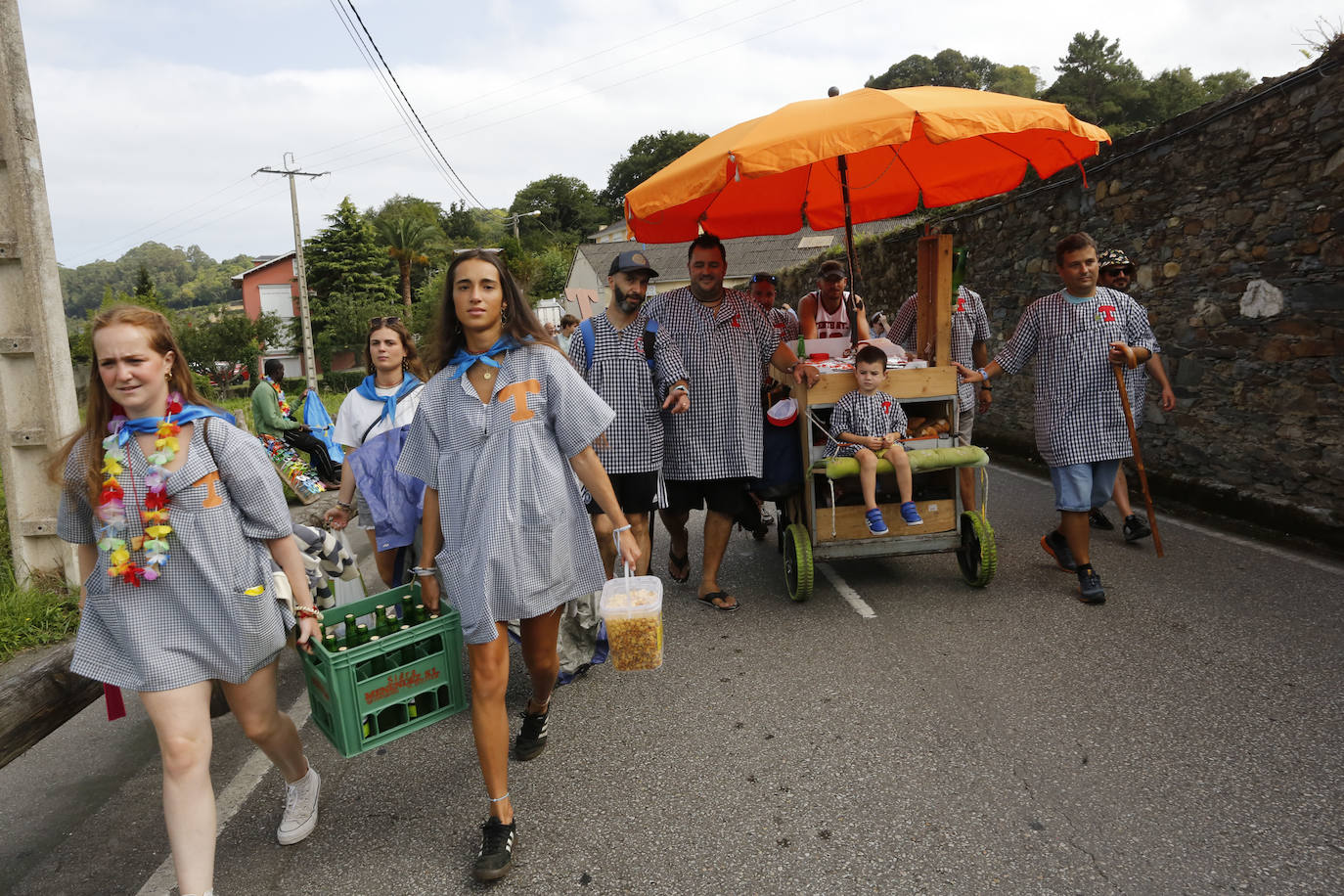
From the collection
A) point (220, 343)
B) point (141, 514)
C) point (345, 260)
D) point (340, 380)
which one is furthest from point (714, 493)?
point (345, 260)

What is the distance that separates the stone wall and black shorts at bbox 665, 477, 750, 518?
398cm

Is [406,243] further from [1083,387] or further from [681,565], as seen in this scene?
[1083,387]

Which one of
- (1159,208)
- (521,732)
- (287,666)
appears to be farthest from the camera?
(1159,208)

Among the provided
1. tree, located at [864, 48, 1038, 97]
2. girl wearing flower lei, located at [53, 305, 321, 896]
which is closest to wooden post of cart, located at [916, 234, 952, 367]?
girl wearing flower lei, located at [53, 305, 321, 896]

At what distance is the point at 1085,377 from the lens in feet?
16.3

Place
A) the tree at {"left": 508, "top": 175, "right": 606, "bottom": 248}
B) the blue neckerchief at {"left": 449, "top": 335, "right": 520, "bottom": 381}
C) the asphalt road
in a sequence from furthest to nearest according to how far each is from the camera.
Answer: the tree at {"left": 508, "top": 175, "right": 606, "bottom": 248}, the blue neckerchief at {"left": 449, "top": 335, "right": 520, "bottom": 381}, the asphalt road

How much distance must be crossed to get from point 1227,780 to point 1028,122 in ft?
10.5

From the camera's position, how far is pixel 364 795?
10.6ft

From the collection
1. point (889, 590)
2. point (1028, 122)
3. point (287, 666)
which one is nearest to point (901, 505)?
point (889, 590)

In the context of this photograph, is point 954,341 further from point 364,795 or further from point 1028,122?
point 364,795

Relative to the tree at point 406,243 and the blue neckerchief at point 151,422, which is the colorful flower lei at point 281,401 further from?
the tree at point 406,243

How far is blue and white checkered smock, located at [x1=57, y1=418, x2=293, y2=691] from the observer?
2391 millimetres

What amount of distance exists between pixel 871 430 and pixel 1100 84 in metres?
62.8

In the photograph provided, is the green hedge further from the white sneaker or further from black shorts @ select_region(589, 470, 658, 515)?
the white sneaker
